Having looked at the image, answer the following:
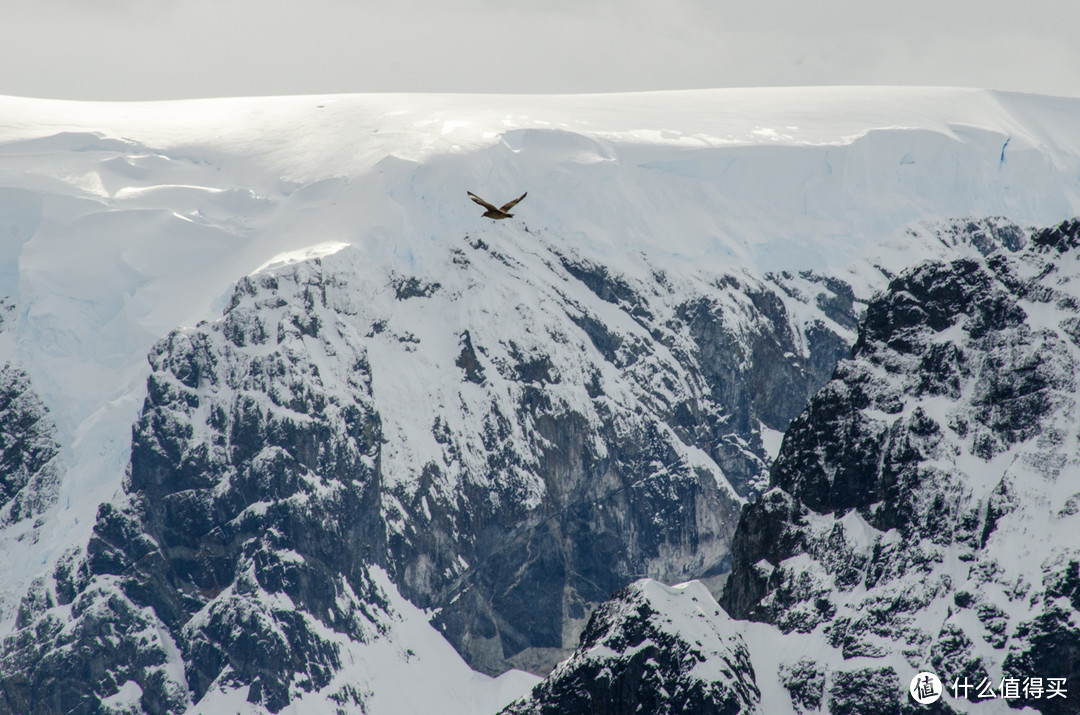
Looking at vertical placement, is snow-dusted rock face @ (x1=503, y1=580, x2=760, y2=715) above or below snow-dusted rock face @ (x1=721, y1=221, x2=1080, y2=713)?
below

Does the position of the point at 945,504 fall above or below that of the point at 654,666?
above

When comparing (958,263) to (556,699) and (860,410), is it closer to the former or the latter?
(860,410)

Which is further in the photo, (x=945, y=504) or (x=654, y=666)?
(x=945, y=504)

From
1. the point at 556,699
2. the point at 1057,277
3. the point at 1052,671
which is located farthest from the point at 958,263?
the point at 556,699

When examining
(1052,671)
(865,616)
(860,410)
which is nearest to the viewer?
(1052,671)

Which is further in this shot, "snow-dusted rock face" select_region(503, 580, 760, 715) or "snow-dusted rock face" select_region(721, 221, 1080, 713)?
"snow-dusted rock face" select_region(503, 580, 760, 715)
